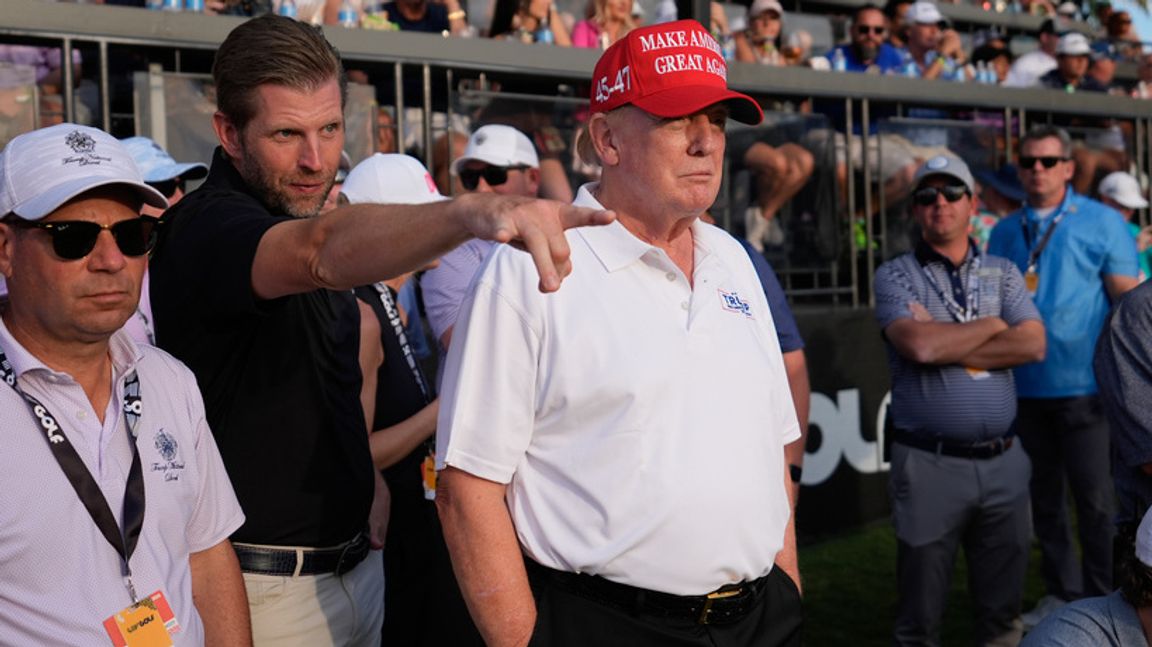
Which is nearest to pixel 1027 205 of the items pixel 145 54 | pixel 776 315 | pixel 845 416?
pixel 845 416

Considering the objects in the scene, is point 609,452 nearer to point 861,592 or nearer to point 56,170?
point 56,170

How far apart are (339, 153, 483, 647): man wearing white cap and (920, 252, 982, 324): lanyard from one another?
246 centimetres

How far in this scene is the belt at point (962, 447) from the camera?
202 inches

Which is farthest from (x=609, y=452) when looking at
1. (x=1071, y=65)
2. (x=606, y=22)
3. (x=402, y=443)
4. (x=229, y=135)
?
(x=1071, y=65)

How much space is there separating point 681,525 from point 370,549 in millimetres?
1036

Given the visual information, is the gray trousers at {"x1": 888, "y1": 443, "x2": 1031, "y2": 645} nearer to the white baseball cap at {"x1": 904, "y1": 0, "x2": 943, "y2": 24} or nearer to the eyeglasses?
the eyeglasses

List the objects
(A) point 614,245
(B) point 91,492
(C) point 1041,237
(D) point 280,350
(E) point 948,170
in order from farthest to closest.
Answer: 1. (C) point 1041,237
2. (E) point 948,170
3. (D) point 280,350
4. (A) point 614,245
5. (B) point 91,492

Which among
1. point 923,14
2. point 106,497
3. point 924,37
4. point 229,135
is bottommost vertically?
point 106,497

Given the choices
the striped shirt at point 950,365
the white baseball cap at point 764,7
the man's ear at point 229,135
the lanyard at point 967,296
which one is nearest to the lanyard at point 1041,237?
the striped shirt at point 950,365

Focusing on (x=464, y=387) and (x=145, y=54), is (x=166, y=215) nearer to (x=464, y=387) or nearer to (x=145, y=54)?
(x=464, y=387)

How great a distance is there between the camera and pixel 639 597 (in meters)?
2.48

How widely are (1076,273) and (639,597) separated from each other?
4.78 meters

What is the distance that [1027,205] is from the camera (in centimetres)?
680

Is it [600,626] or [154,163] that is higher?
[154,163]
